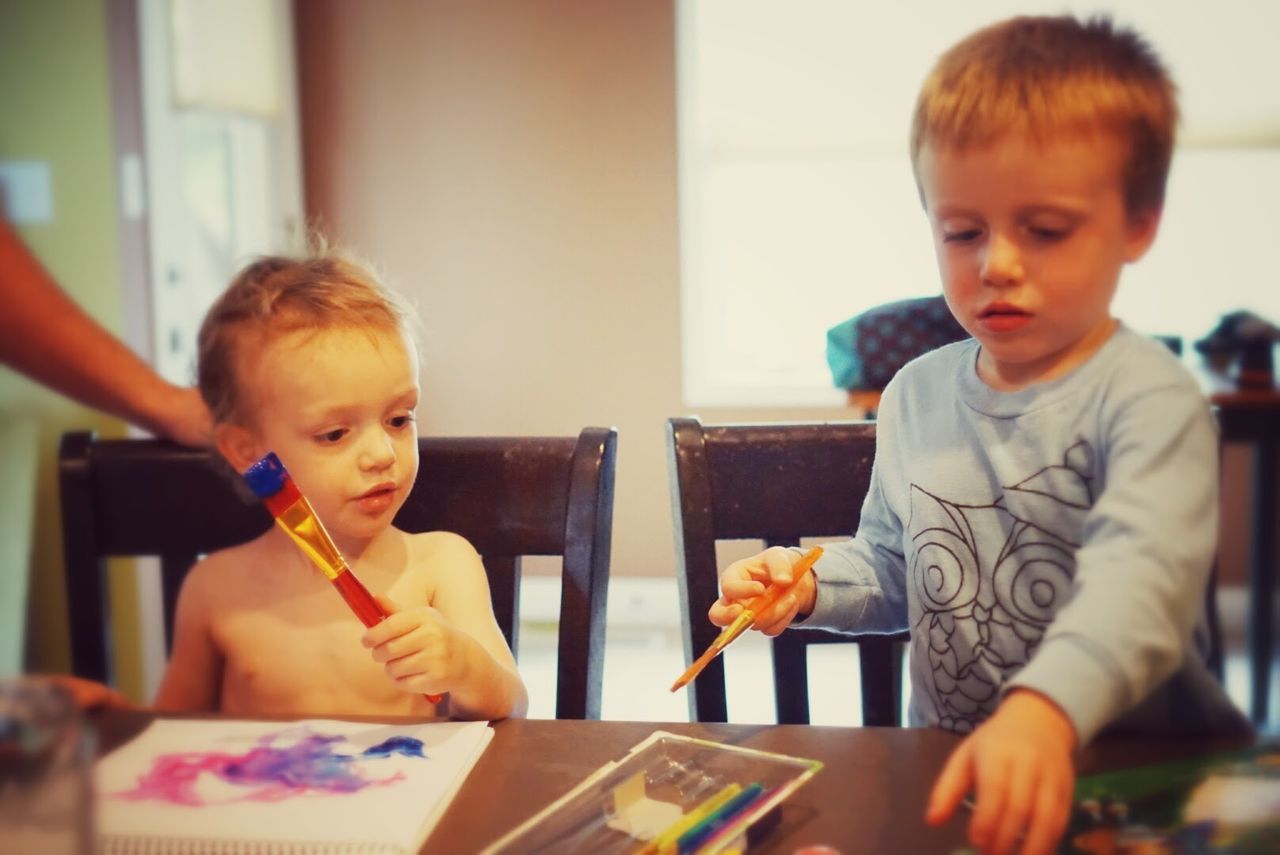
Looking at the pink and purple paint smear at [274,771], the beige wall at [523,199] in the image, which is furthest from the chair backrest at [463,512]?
the pink and purple paint smear at [274,771]

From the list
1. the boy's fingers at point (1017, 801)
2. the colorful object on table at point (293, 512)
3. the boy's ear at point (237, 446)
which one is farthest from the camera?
the boy's ear at point (237, 446)

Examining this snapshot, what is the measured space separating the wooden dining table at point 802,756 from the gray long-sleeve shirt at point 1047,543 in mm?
16

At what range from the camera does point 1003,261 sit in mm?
253

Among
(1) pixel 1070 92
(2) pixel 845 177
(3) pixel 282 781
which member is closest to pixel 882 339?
(2) pixel 845 177

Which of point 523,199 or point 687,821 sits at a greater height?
point 523,199

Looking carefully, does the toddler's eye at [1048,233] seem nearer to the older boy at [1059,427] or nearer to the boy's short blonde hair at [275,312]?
the older boy at [1059,427]

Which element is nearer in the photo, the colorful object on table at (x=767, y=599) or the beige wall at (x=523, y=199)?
the colorful object on table at (x=767, y=599)

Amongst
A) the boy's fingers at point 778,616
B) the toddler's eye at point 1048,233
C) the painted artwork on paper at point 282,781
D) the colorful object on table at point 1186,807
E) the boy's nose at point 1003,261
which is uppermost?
the toddler's eye at point 1048,233

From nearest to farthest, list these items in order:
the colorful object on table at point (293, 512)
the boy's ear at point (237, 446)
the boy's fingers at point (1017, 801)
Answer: the boy's fingers at point (1017, 801) → the colorful object on table at point (293, 512) → the boy's ear at point (237, 446)

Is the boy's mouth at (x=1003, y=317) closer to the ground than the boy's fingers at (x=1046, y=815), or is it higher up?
higher up

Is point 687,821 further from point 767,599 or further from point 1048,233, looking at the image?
point 1048,233

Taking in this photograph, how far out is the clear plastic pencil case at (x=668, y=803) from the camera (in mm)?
305

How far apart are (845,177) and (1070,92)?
0.20m

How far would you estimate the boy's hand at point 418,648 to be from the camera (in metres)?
0.38
